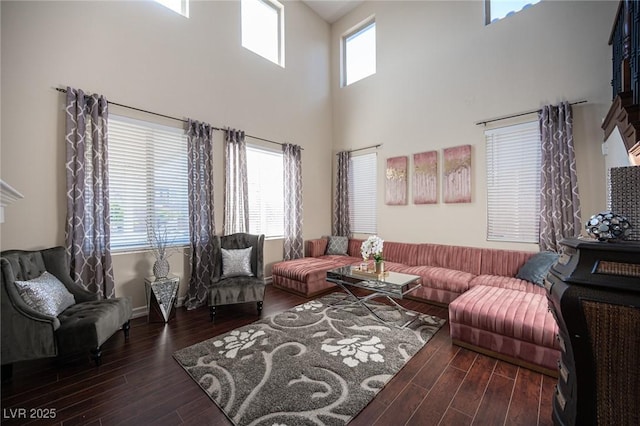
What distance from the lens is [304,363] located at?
85.0 inches

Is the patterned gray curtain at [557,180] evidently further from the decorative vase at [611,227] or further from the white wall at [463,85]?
the decorative vase at [611,227]

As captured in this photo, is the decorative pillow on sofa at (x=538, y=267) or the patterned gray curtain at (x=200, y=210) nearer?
the decorative pillow on sofa at (x=538, y=267)

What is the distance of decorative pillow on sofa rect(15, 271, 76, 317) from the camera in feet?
6.68

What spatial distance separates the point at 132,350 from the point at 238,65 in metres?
4.22

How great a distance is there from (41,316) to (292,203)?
3.51 meters

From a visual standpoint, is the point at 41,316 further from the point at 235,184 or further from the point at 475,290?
the point at 475,290

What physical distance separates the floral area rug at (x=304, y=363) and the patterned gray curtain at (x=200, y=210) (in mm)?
1190

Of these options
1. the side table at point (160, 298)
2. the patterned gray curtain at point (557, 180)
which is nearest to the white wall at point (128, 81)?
the side table at point (160, 298)

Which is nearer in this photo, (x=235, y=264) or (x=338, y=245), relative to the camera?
(x=235, y=264)

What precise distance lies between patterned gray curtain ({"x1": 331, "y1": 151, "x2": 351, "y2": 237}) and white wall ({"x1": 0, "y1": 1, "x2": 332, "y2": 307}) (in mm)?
739

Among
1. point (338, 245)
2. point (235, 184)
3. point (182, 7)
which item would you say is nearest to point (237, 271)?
point (235, 184)

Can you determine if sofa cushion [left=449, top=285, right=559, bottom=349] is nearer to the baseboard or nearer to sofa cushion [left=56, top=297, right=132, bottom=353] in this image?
sofa cushion [left=56, top=297, right=132, bottom=353]

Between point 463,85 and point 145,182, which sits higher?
point 463,85

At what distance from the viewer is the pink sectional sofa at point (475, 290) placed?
6.82 ft
